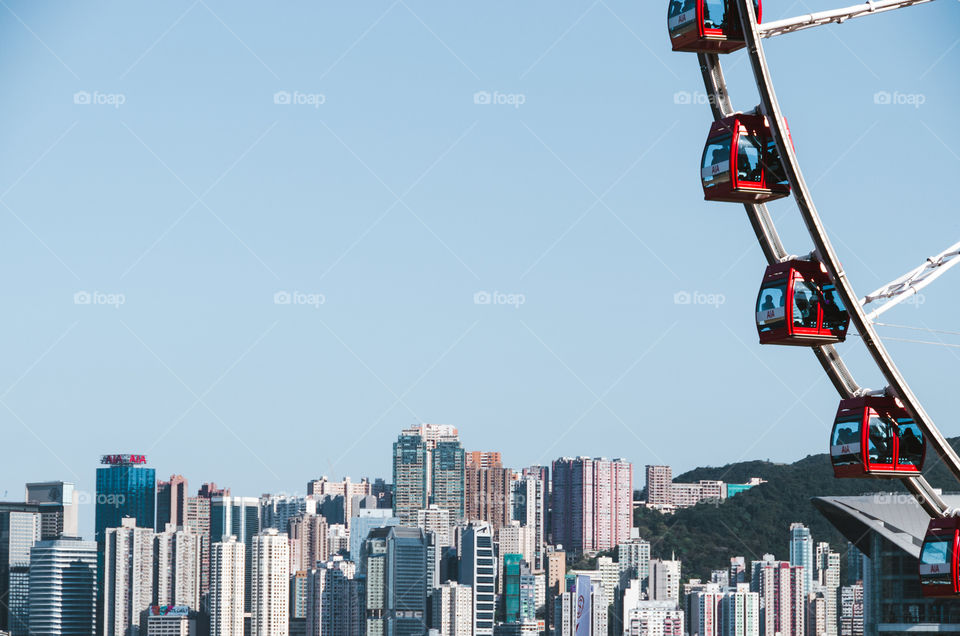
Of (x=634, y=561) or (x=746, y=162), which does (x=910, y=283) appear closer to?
(x=746, y=162)

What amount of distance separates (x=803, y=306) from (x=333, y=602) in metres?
94.8

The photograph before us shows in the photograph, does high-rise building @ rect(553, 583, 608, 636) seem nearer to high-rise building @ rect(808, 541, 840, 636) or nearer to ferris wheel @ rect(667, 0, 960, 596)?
high-rise building @ rect(808, 541, 840, 636)

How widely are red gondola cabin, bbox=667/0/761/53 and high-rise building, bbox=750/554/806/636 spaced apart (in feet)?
287

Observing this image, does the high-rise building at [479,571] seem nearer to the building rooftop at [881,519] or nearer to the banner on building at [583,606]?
the banner on building at [583,606]

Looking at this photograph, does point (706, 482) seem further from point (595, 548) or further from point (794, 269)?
point (794, 269)

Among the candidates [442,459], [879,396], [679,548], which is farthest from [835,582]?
[879,396]

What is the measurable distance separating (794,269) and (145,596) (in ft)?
319

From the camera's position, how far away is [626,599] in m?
104

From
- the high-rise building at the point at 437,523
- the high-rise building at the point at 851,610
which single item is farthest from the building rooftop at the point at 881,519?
the high-rise building at the point at 437,523

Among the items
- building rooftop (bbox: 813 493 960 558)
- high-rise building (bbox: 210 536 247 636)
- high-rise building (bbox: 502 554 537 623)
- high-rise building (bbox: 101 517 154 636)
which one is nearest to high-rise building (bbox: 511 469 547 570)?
high-rise building (bbox: 502 554 537 623)

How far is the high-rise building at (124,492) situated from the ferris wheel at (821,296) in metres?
108

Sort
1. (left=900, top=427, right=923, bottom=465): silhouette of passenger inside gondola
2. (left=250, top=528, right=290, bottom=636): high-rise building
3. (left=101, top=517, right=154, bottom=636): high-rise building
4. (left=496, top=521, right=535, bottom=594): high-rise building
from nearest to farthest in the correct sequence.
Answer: (left=900, top=427, right=923, bottom=465): silhouette of passenger inside gondola, (left=250, top=528, right=290, bottom=636): high-rise building, (left=101, top=517, right=154, bottom=636): high-rise building, (left=496, top=521, right=535, bottom=594): high-rise building

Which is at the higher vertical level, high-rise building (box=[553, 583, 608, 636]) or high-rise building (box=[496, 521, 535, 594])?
high-rise building (box=[496, 521, 535, 594])

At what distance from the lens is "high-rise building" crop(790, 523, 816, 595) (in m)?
101
